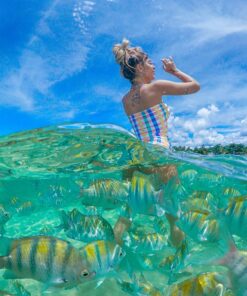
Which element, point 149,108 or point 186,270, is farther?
point 149,108

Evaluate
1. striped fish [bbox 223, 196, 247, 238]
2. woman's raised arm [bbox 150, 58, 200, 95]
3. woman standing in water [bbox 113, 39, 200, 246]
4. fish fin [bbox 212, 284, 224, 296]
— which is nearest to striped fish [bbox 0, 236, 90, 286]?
fish fin [bbox 212, 284, 224, 296]

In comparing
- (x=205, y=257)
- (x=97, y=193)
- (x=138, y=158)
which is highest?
(x=138, y=158)

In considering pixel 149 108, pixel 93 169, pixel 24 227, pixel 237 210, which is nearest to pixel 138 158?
pixel 93 169

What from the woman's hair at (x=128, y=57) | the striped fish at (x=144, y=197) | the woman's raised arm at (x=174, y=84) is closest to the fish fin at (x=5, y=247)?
the striped fish at (x=144, y=197)

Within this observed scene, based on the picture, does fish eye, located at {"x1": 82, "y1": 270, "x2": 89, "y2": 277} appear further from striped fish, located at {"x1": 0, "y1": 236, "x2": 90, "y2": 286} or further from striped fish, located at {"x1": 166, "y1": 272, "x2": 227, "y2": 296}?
striped fish, located at {"x1": 166, "y1": 272, "x2": 227, "y2": 296}

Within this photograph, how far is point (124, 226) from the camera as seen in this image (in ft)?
20.7

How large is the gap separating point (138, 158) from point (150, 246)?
530 cm

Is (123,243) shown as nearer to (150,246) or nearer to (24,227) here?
(150,246)

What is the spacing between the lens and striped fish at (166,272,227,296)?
3555 millimetres

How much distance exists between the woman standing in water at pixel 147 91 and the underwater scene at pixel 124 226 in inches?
36.0

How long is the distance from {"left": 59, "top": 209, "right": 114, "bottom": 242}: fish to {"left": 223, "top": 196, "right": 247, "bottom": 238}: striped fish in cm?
182

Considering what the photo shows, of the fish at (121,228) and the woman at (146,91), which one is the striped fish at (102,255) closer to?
the fish at (121,228)

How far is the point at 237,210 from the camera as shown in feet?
16.3

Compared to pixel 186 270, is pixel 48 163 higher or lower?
higher
